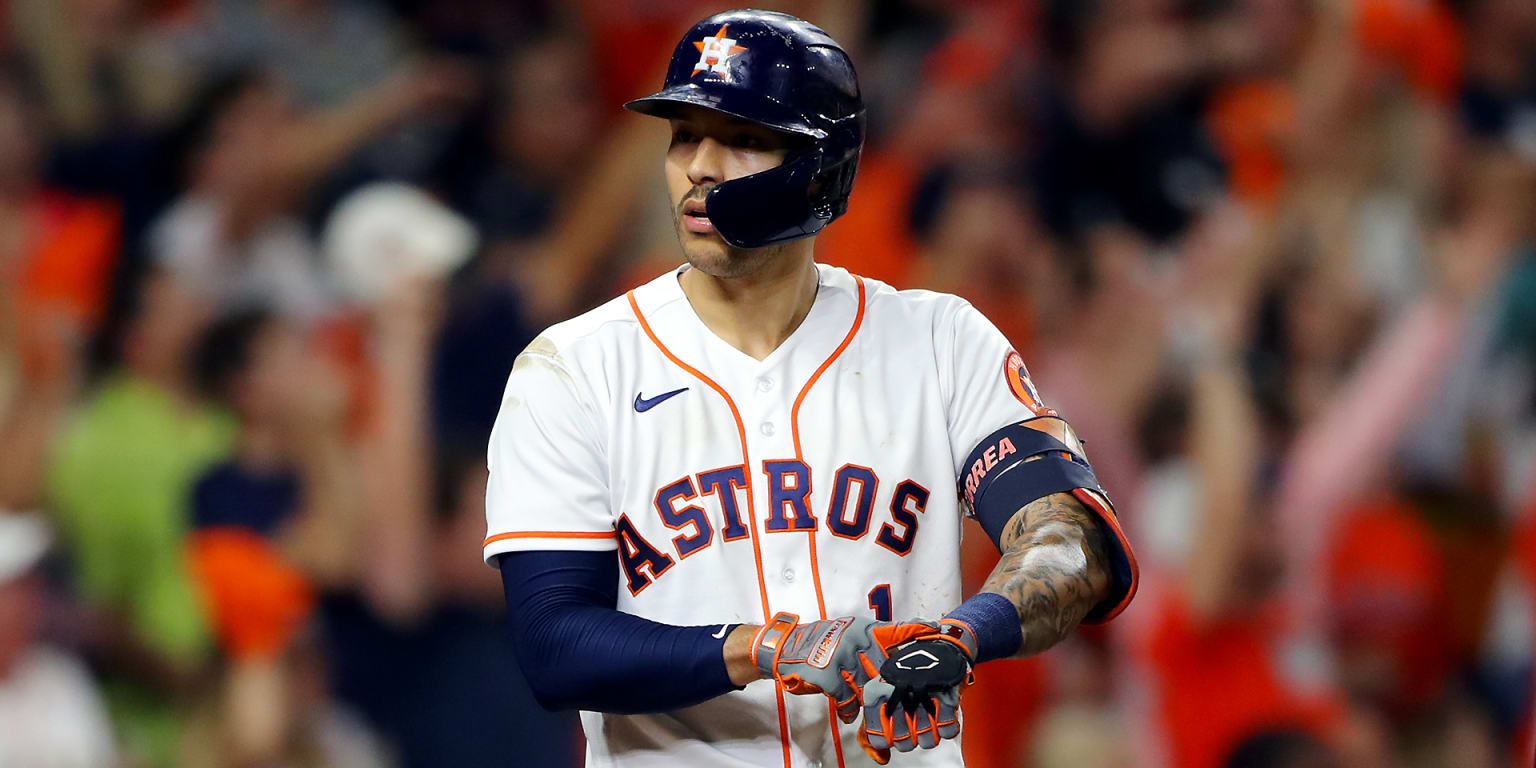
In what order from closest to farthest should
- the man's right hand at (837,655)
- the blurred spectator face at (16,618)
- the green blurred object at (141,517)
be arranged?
the man's right hand at (837,655) < the blurred spectator face at (16,618) < the green blurred object at (141,517)

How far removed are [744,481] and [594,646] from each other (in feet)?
1.19

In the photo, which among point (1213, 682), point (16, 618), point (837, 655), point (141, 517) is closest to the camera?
point (837, 655)

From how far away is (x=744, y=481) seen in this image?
2426 mm

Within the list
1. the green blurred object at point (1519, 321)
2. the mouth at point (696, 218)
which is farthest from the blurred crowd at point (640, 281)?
the mouth at point (696, 218)

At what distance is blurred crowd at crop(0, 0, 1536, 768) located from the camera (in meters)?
4.87

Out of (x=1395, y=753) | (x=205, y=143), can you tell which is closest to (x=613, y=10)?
(x=205, y=143)

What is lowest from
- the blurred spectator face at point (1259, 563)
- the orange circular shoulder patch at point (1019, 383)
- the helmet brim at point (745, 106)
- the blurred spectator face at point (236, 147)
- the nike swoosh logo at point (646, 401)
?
the blurred spectator face at point (1259, 563)

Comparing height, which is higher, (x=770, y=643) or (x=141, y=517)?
(x=770, y=643)

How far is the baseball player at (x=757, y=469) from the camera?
235 cm

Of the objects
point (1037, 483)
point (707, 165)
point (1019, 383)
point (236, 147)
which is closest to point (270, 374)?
point (236, 147)

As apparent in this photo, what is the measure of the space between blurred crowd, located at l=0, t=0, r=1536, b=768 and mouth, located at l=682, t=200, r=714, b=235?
2548 mm

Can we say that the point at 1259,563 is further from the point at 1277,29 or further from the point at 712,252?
the point at 712,252

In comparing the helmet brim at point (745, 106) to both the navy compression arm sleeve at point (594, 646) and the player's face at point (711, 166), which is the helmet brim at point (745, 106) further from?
the navy compression arm sleeve at point (594, 646)

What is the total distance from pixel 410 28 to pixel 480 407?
1.69 meters
